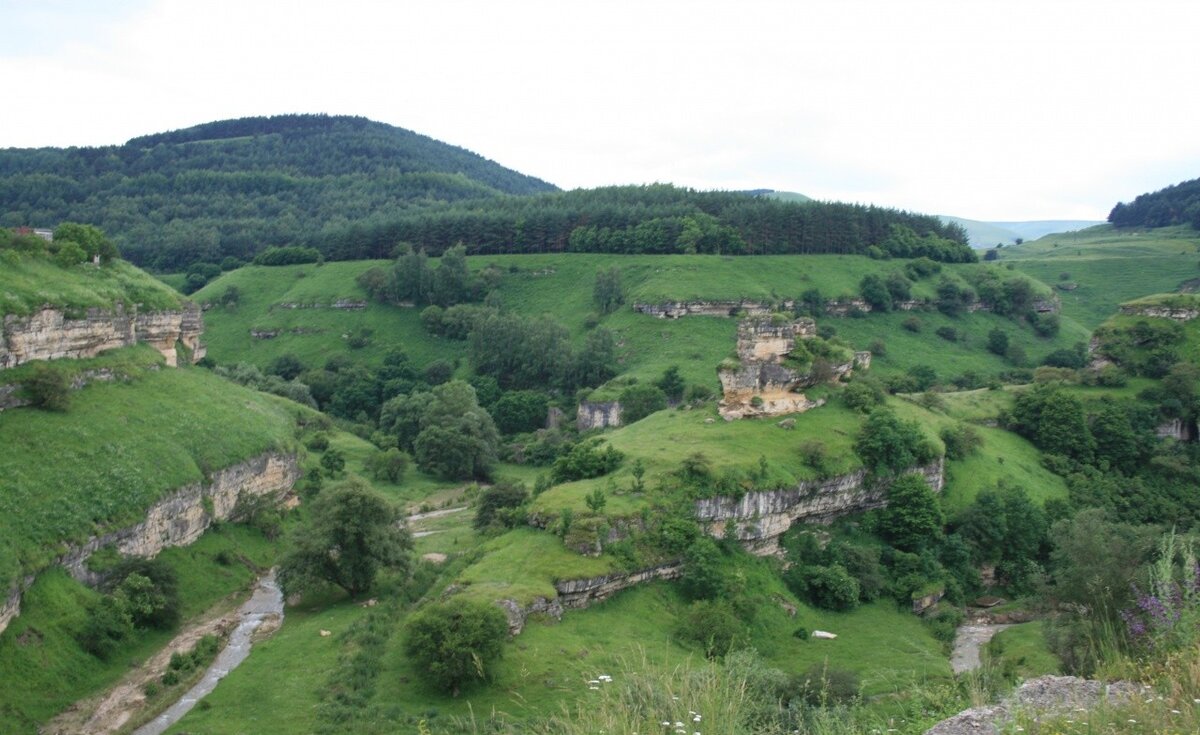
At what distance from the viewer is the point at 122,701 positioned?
3844 cm

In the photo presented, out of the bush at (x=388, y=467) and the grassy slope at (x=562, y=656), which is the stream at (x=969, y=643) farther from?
the bush at (x=388, y=467)

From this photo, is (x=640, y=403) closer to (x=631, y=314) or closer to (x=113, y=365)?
(x=631, y=314)

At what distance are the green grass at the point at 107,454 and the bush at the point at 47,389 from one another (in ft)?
2.80

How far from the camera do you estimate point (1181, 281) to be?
143 metres

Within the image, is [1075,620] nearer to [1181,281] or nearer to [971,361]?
[971,361]

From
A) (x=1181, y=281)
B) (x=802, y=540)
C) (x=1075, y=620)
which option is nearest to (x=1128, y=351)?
(x=802, y=540)

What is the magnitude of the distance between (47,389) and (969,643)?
186 feet

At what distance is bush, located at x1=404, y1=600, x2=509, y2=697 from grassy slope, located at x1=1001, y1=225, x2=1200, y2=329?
133 m

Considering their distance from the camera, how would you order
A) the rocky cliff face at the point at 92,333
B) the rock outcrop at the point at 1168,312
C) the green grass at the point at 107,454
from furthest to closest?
the rock outcrop at the point at 1168,312 < the rocky cliff face at the point at 92,333 < the green grass at the point at 107,454

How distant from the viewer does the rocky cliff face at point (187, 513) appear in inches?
1726

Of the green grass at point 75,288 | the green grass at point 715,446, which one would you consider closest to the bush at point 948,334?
the green grass at point 715,446

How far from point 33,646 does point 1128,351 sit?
3639 inches

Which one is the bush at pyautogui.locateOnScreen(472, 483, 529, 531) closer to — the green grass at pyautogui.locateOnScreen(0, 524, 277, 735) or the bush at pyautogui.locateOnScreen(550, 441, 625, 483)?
the bush at pyautogui.locateOnScreen(550, 441, 625, 483)

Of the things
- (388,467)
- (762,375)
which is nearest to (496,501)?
(762,375)
